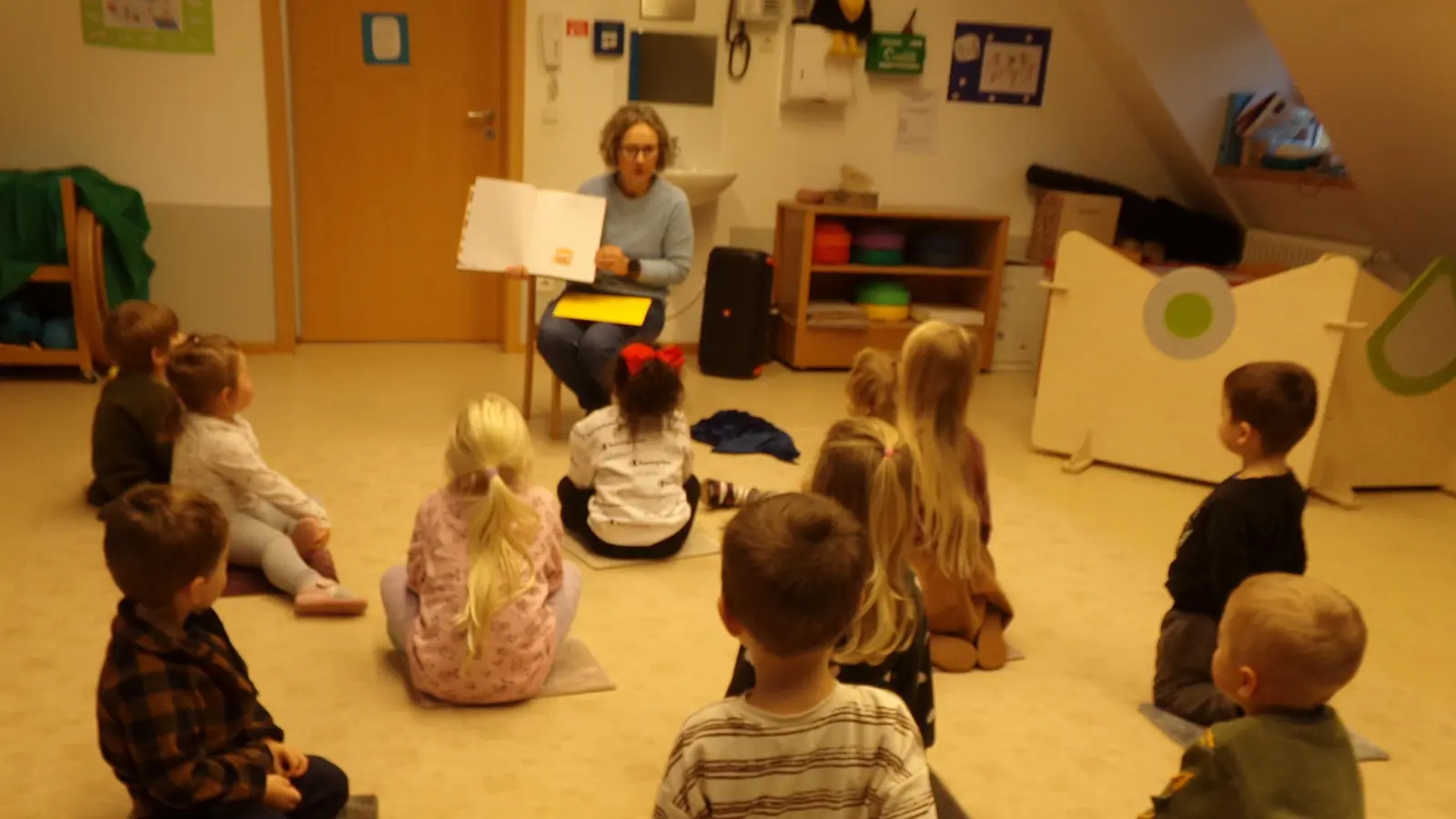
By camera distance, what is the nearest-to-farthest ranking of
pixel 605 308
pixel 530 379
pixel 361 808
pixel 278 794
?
pixel 278 794 → pixel 361 808 → pixel 605 308 → pixel 530 379

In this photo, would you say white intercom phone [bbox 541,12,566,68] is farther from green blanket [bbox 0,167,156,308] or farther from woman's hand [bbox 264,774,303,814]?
woman's hand [bbox 264,774,303,814]

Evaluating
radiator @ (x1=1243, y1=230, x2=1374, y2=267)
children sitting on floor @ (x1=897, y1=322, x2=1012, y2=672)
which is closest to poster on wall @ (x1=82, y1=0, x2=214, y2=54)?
children sitting on floor @ (x1=897, y1=322, x2=1012, y2=672)

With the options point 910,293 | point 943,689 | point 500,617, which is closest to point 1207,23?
point 910,293

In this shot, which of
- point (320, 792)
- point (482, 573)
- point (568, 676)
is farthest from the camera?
point (568, 676)

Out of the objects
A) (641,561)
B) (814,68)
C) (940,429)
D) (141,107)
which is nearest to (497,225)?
(641,561)

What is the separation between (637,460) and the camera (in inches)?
118

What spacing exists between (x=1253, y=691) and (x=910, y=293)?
181 inches

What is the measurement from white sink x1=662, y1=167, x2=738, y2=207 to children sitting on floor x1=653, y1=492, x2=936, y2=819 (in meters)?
4.06

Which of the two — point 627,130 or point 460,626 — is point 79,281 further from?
point 460,626

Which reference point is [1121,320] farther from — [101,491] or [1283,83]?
[101,491]

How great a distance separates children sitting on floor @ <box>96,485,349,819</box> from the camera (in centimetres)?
151

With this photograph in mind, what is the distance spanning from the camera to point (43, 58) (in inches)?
183

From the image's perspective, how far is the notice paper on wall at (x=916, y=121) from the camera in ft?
18.7

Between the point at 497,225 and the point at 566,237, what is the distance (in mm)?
241
